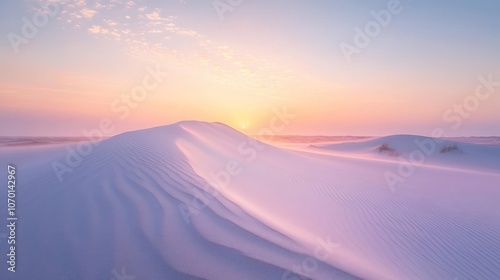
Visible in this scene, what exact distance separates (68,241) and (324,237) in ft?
11.0

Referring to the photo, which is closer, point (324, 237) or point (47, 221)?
point (47, 221)

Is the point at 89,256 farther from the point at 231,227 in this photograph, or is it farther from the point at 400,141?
the point at 400,141

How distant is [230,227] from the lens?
11.5ft

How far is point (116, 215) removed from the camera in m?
3.64

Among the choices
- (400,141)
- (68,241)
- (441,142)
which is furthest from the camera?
(400,141)

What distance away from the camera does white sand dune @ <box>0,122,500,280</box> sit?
281 cm

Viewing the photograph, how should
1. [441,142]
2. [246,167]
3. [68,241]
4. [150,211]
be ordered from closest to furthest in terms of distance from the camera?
[68,241] → [150,211] → [246,167] → [441,142]

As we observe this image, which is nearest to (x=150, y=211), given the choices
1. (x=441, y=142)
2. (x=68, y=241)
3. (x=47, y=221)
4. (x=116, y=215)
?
(x=116, y=215)

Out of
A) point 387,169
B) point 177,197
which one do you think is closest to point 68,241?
point 177,197

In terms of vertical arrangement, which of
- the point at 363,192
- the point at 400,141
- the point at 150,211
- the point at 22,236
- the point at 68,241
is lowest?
the point at 22,236

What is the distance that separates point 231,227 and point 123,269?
1275mm

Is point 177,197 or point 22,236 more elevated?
point 177,197

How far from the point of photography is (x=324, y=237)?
172 inches

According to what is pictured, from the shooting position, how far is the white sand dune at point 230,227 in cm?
281
